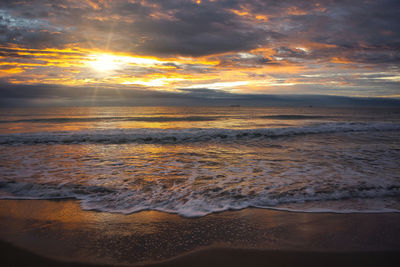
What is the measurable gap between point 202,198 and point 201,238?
146 cm

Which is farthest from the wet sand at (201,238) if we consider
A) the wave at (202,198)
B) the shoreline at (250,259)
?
the wave at (202,198)

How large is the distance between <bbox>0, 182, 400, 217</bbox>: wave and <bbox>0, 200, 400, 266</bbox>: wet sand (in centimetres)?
26

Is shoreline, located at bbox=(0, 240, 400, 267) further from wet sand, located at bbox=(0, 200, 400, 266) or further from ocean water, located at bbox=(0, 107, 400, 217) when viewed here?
ocean water, located at bbox=(0, 107, 400, 217)

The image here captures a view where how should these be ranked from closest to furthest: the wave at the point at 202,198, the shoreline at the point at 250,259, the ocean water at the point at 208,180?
the shoreline at the point at 250,259 → the wave at the point at 202,198 → the ocean water at the point at 208,180

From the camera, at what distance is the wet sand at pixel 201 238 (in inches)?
104

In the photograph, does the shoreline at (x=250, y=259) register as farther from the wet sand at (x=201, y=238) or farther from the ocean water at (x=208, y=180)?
the ocean water at (x=208, y=180)

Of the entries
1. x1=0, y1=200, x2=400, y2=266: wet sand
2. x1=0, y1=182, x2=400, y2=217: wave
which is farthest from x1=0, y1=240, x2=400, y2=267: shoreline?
x1=0, y1=182, x2=400, y2=217: wave

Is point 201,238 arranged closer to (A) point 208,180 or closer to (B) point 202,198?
(B) point 202,198

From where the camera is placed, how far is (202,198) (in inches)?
178

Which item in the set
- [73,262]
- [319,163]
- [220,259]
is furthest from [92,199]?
[319,163]

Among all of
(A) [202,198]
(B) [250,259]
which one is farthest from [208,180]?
(B) [250,259]

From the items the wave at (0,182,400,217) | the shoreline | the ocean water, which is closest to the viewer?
the shoreline

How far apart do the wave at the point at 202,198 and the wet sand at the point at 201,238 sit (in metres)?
0.26

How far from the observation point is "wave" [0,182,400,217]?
13.3 ft
